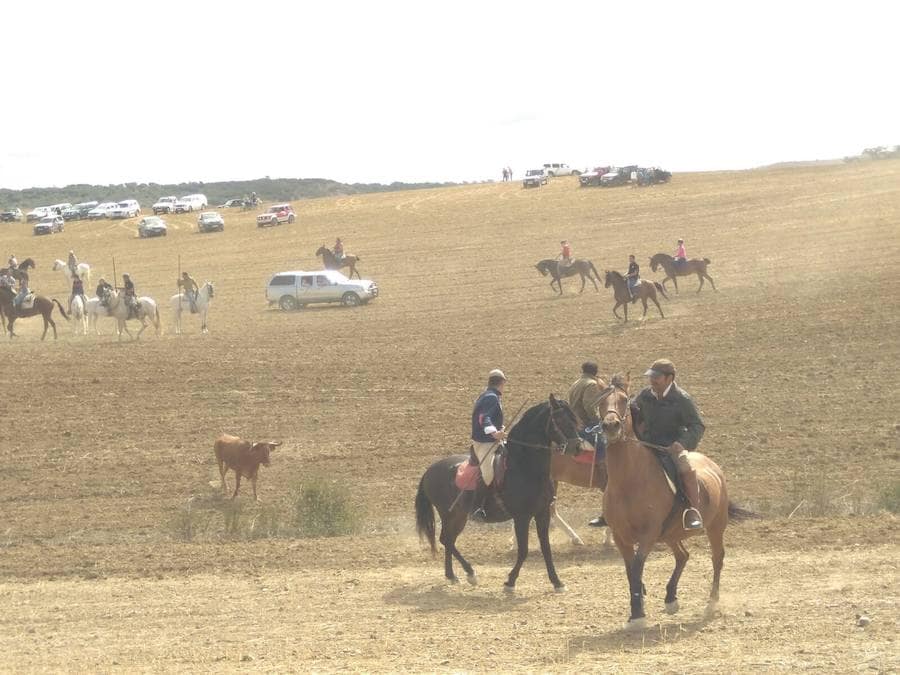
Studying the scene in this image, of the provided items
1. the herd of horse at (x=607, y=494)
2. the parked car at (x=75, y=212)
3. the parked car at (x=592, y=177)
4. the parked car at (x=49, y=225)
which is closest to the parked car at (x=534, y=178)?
the parked car at (x=592, y=177)

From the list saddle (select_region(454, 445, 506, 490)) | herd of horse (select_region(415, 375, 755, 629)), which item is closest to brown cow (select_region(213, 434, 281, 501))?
herd of horse (select_region(415, 375, 755, 629))

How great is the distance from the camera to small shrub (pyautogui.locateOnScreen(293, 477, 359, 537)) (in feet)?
51.9

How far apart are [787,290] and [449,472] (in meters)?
24.3

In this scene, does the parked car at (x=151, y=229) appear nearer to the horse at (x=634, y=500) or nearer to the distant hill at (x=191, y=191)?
the distant hill at (x=191, y=191)

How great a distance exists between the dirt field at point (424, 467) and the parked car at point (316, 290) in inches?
37.3

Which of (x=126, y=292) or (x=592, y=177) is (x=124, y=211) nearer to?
(x=592, y=177)

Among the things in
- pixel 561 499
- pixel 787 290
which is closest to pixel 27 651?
pixel 561 499

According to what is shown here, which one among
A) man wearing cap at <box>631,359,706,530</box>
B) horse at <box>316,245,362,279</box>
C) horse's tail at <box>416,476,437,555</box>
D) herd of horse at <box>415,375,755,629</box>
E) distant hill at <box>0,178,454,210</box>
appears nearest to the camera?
herd of horse at <box>415,375,755,629</box>

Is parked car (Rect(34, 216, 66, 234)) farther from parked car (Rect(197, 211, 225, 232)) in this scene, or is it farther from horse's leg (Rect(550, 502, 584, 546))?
horse's leg (Rect(550, 502, 584, 546))

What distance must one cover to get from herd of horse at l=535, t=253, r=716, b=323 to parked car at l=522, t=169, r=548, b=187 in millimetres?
34123

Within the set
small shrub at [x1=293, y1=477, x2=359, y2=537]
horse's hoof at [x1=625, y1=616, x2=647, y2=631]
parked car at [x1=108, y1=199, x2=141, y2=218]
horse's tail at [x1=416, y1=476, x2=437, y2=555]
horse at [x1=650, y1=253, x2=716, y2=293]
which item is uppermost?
parked car at [x1=108, y1=199, x2=141, y2=218]

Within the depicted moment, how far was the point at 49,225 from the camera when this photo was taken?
7150 centimetres

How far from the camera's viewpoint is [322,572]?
13438 millimetres

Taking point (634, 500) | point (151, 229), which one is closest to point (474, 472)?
point (634, 500)
